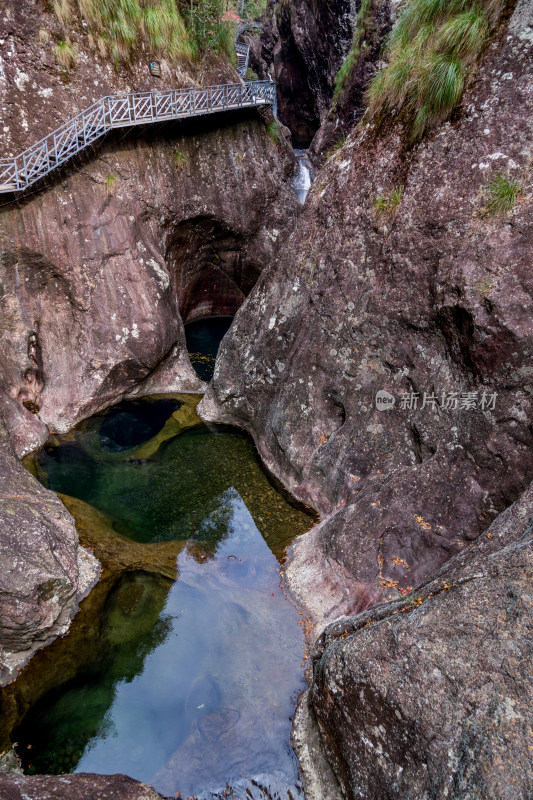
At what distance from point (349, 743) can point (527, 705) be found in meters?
2.02

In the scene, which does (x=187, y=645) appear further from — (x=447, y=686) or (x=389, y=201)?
(x=389, y=201)

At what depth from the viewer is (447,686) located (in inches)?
169

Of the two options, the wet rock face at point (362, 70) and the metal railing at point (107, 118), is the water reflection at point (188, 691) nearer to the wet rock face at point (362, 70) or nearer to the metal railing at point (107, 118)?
the metal railing at point (107, 118)

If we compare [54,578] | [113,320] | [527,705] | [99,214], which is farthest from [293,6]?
[527,705]

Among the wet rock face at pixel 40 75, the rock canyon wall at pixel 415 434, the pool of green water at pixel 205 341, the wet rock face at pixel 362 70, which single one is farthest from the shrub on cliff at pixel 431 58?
the pool of green water at pixel 205 341

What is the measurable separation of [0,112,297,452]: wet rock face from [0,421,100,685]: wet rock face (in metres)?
3.29

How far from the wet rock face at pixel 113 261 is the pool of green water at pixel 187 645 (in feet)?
6.58

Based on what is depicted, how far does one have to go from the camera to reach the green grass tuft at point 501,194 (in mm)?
6699

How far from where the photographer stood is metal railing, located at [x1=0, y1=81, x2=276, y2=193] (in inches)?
405

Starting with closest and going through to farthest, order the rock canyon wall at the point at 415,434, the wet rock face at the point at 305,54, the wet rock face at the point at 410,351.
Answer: the rock canyon wall at the point at 415,434
the wet rock face at the point at 410,351
the wet rock face at the point at 305,54

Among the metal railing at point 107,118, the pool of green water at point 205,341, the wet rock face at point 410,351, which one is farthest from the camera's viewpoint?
the pool of green water at point 205,341

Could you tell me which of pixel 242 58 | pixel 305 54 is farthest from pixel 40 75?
pixel 305 54

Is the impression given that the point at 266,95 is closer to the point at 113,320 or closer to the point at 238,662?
the point at 113,320

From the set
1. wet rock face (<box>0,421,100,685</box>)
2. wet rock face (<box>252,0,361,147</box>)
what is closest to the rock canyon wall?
wet rock face (<box>0,421,100,685</box>)
